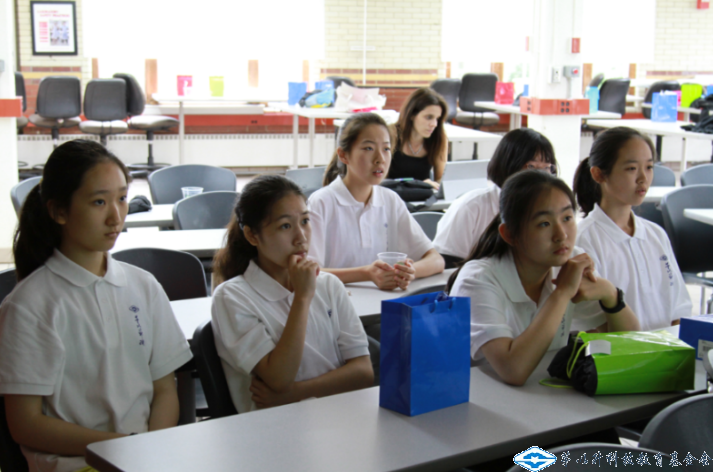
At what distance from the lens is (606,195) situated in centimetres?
227

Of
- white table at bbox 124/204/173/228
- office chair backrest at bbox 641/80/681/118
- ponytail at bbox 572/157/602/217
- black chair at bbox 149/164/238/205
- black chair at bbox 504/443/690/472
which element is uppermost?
office chair backrest at bbox 641/80/681/118

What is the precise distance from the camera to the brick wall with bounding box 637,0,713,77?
10305 mm

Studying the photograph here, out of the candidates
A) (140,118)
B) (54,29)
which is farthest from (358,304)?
(54,29)

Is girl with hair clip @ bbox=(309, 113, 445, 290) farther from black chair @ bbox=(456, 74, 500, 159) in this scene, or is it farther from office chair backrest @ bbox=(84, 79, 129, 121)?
black chair @ bbox=(456, 74, 500, 159)

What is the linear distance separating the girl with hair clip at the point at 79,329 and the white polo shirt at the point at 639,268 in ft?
4.31

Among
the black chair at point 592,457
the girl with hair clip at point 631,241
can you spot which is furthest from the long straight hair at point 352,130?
the black chair at point 592,457

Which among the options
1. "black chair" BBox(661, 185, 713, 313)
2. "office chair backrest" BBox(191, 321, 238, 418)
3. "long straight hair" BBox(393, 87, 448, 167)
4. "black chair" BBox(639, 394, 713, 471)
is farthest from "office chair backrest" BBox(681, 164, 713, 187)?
"office chair backrest" BBox(191, 321, 238, 418)

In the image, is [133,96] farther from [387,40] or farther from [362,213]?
[362,213]

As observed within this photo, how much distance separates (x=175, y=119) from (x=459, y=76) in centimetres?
428

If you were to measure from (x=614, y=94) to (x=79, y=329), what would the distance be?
329 inches

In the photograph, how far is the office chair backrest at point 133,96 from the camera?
7.54m

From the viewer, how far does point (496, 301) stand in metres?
1.68

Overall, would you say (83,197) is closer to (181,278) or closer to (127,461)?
(127,461)

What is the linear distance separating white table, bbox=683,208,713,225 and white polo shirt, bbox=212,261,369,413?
6.66 feet
